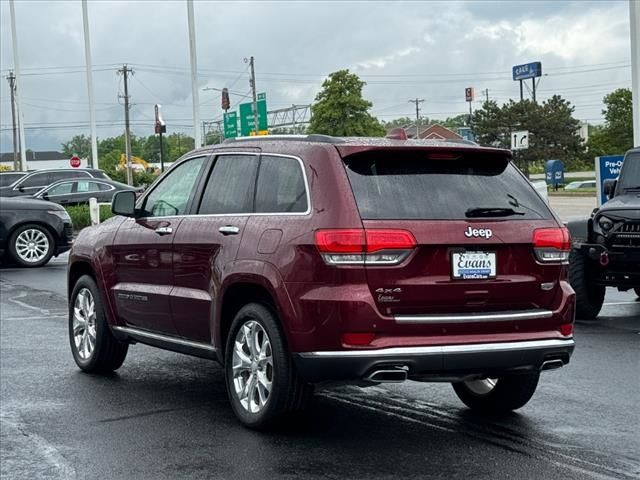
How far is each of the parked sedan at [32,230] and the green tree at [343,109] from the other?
6647cm

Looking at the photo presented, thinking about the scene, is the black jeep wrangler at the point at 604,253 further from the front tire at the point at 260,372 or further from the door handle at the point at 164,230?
the front tire at the point at 260,372

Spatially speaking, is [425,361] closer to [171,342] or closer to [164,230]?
[171,342]

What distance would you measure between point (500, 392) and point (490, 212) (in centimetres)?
138

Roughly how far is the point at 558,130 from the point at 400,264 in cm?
8021

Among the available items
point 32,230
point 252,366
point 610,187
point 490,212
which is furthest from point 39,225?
point 490,212

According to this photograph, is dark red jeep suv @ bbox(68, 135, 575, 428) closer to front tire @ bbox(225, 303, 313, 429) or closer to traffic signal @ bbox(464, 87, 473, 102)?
front tire @ bbox(225, 303, 313, 429)

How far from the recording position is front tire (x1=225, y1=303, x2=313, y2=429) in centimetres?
620

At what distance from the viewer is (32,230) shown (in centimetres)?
2009

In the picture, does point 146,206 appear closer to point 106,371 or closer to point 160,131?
point 106,371

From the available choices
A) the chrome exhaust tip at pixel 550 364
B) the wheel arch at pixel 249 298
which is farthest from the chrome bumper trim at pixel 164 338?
the chrome exhaust tip at pixel 550 364

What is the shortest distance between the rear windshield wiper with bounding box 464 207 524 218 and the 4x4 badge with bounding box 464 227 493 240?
0.36 feet

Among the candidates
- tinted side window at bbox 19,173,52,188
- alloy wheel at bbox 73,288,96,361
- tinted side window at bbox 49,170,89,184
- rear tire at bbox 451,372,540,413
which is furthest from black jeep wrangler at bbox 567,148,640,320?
tinted side window at bbox 19,173,52,188

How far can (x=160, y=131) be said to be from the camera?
5353 cm

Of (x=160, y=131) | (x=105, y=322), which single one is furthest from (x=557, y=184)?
(x=105, y=322)
